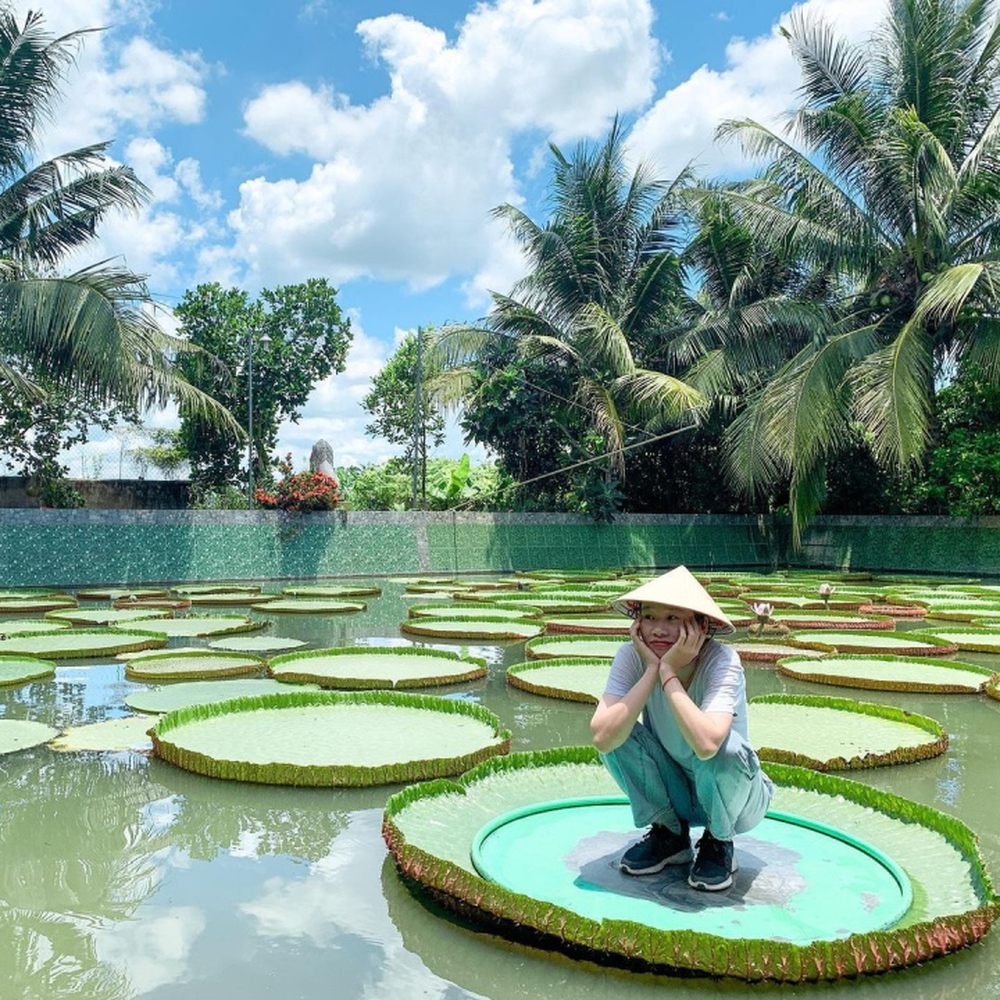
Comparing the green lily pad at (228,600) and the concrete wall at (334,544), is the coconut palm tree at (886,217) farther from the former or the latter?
the green lily pad at (228,600)

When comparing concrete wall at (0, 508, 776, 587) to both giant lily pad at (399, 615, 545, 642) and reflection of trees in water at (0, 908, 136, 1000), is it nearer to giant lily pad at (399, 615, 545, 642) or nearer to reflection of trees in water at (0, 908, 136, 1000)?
giant lily pad at (399, 615, 545, 642)

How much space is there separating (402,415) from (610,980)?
92.1ft

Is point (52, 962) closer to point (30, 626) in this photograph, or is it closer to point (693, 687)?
point (693, 687)

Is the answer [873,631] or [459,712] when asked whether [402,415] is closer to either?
[873,631]

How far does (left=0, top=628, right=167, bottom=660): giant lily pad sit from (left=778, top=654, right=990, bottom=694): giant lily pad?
5.22 metres

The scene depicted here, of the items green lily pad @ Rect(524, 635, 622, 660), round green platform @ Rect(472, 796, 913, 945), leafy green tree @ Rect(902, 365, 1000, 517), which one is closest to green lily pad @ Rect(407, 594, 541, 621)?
green lily pad @ Rect(524, 635, 622, 660)

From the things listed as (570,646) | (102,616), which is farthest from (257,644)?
(570,646)

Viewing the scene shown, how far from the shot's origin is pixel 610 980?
227cm

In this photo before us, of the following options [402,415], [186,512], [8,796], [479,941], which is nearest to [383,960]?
[479,941]

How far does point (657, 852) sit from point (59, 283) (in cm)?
1175

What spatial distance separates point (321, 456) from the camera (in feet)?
67.5

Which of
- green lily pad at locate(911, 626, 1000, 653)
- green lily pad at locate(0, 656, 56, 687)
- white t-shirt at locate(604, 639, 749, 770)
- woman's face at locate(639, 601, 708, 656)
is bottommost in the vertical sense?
green lily pad at locate(911, 626, 1000, 653)

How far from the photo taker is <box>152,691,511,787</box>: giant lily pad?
3.88m

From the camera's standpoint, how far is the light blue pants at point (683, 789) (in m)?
2.50
